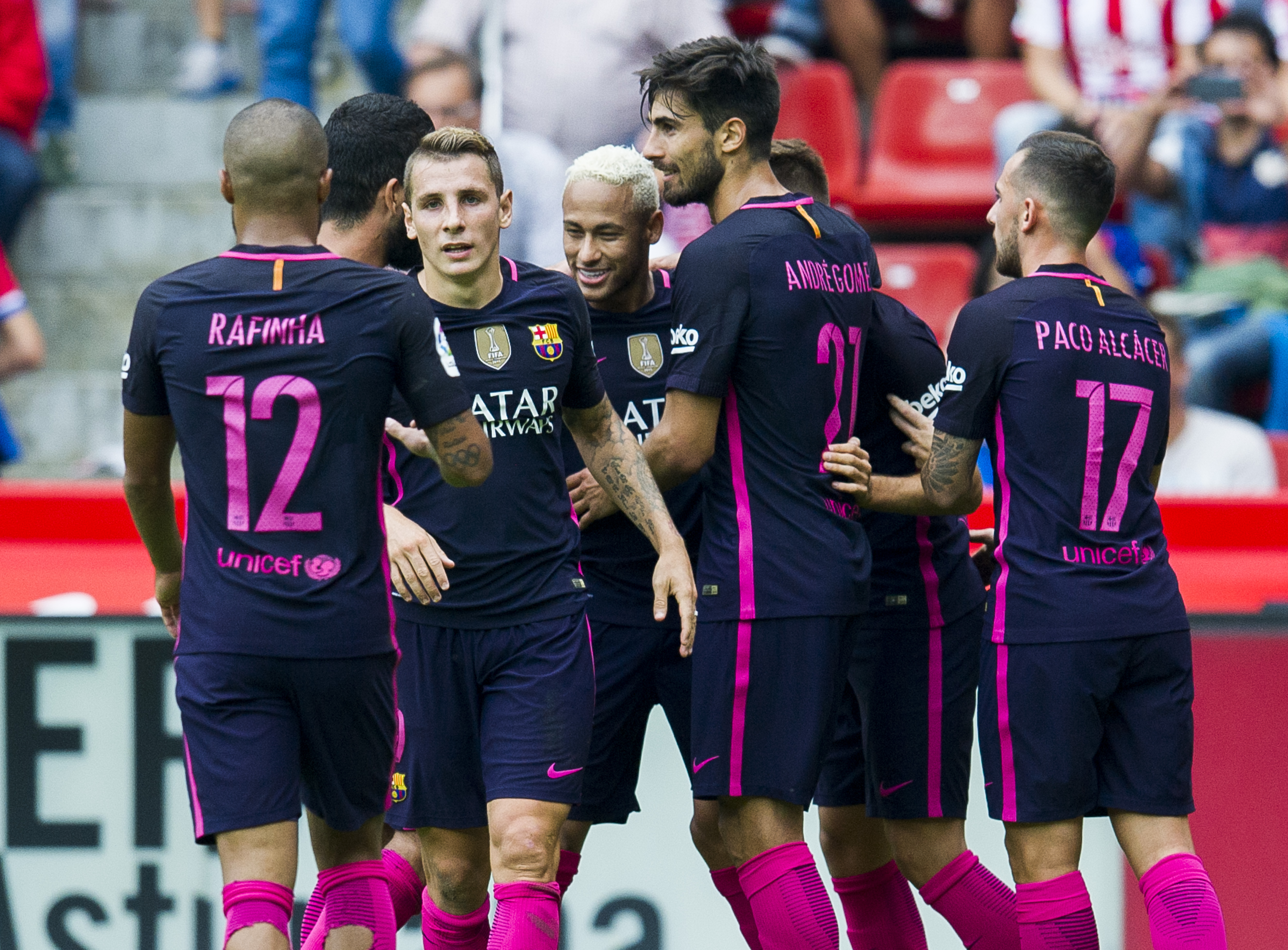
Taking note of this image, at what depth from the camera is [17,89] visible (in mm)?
7754

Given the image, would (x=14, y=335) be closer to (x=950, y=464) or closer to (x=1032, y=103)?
(x=950, y=464)

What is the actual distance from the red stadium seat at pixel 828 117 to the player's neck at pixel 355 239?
5.35 m

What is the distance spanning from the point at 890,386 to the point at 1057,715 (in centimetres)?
101

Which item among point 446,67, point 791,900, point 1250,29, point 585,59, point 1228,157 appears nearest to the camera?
point 791,900

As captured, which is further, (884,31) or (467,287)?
(884,31)

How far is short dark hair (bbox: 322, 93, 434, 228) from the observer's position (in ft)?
13.7

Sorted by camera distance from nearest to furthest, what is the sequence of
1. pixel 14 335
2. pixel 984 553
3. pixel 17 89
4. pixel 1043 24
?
pixel 984 553 < pixel 14 335 < pixel 17 89 < pixel 1043 24

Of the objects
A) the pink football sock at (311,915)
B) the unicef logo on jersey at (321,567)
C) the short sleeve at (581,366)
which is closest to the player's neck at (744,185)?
the short sleeve at (581,366)

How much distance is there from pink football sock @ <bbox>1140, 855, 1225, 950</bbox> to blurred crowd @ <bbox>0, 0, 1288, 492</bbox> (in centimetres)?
371

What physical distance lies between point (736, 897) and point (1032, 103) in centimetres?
579

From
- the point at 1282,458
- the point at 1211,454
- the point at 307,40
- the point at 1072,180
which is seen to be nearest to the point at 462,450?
the point at 1072,180

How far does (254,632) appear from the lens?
338 centimetres

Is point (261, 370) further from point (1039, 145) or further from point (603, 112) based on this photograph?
point (603, 112)

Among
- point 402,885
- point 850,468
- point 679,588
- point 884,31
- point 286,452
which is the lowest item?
point 402,885
